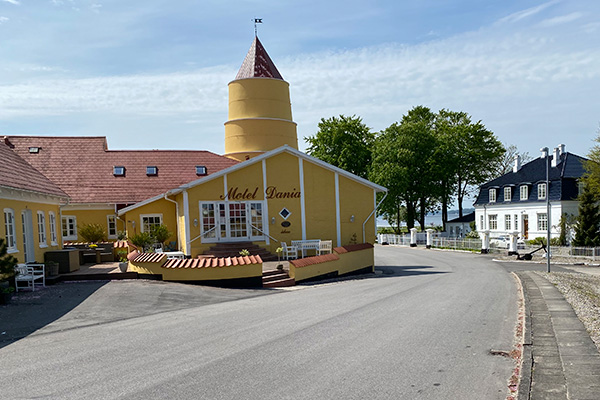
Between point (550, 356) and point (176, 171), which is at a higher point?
point (176, 171)

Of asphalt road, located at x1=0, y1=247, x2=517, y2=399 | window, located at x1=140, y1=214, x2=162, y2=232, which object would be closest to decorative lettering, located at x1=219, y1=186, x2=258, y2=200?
window, located at x1=140, y1=214, x2=162, y2=232

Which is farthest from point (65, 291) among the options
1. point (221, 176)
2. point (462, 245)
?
point (462, 245)

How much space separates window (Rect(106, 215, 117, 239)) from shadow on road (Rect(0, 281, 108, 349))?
11485mm

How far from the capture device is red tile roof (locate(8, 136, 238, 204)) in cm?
2708

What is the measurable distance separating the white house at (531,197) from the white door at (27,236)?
Result: 32.3m

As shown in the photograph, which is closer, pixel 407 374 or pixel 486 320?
pixel 407 374

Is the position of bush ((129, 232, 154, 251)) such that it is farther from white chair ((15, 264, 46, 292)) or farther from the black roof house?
the black roof house

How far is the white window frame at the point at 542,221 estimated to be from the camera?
4053 cm

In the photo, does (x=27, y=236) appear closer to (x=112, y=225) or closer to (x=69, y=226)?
(x=69, y=226)

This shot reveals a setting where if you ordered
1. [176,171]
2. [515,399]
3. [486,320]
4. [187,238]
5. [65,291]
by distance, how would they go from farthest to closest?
[176,171] < [187,238] < [65,291] < [486,320] < [515,399]

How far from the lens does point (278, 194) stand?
21.7 m

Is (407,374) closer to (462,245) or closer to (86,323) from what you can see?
(86,323)

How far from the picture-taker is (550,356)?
6.61 m

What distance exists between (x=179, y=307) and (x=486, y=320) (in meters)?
7.18
